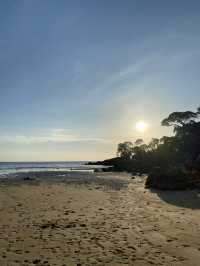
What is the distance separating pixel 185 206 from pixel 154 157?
261 ft

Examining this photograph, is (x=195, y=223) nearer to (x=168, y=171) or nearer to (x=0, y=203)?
Answer: (x=0, y=203)

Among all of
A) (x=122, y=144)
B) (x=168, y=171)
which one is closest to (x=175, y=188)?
(x=168, y=171)

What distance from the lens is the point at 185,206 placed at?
18.5m

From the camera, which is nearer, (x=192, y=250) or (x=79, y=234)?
(x=192, y=250)

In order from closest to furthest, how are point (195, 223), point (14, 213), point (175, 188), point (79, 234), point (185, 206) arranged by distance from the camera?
1. point (79, 234)
2. point (195, 223)
3. point (14, 213)
4. point (185, 206)
5. point (175, 188)

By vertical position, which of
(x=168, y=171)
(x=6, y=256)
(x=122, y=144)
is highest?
(x=122, y=144)

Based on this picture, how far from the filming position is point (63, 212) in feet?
54.0

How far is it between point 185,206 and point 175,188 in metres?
10.3

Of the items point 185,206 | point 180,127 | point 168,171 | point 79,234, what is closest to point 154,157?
point 180,127

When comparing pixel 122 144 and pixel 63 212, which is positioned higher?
pixel 122 144

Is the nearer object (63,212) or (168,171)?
(63,212)

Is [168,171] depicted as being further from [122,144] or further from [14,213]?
[122,144]

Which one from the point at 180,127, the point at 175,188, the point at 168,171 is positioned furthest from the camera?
the point at 180,127

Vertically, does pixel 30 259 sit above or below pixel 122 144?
below
